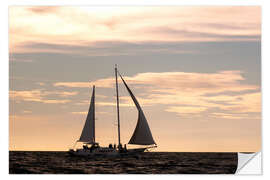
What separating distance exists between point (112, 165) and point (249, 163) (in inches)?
206

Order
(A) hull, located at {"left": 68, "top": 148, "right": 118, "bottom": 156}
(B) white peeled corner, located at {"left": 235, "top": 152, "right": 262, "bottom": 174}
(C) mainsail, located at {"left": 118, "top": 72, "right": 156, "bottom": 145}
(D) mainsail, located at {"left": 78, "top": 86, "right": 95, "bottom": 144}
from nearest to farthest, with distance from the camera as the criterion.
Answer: (B) white peeled corner, located at {"left": 235, "top": 152, "right": 262, "bottom": 174} → (D) mainsail, located at {"left": 78, "top": 86, "right": 95, "bottom": 144} → (C) mainsail, located at {"left": 118, "top": 72, "right": 156, "bottom": 145} → (A) hull, located at {"left": 68, "top": 148, "right": 118, "bottom": 156}

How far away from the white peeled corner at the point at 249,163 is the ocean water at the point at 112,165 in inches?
7.4

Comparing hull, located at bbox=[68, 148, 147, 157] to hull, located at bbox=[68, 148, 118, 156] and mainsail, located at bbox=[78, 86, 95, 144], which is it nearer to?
hull, located at bbox=[68, 148, 118, 156]

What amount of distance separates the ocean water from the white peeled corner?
0.62 ft

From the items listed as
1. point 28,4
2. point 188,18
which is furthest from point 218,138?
point 28,4

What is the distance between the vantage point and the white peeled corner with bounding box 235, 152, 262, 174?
73.4 feet

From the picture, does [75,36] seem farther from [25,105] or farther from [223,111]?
[223,111]

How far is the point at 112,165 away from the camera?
25766mm

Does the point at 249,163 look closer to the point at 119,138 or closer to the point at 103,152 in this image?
the point at 119,138

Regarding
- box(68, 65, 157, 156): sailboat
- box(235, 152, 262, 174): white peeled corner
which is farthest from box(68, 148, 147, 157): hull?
box(235, 152, 262, 174): white peeled corner

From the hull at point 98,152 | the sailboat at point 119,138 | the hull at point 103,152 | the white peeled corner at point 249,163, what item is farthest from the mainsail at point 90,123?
the white peeled corner at point 249,163

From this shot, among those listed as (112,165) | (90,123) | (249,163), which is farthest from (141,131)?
(249,163)

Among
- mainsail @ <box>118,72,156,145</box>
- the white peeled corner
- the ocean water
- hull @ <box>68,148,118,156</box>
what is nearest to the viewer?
the white peeled corner
